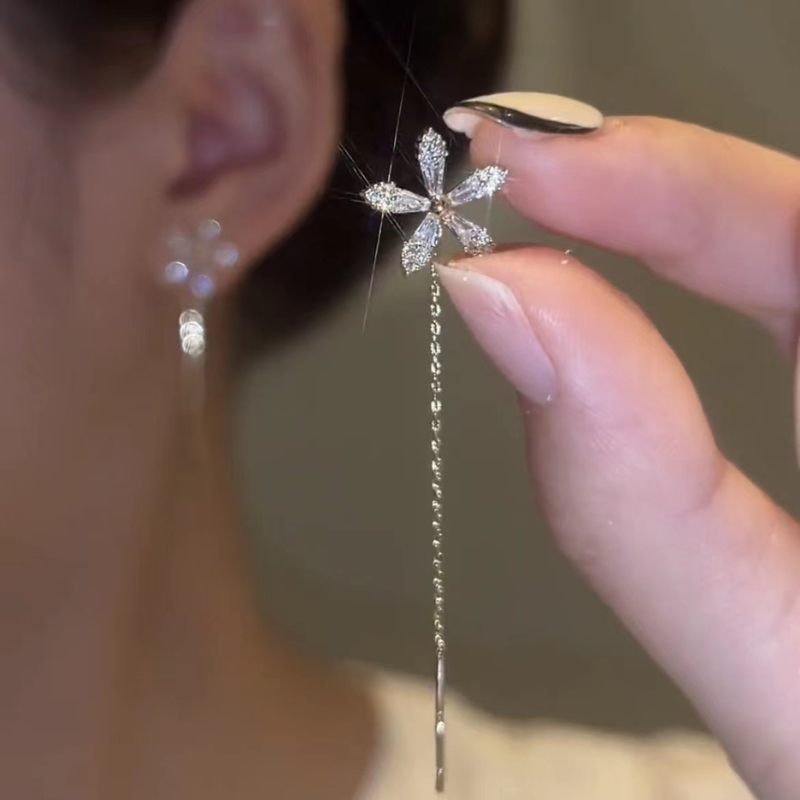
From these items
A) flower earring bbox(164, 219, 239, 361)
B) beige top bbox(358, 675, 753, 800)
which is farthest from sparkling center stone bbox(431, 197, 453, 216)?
beige top bbox(358, 675, 753, 800)

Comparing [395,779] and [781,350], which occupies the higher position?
[781,350]

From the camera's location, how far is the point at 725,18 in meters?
0.48

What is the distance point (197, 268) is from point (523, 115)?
0.58 feet

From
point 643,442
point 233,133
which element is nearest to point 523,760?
point 643,442

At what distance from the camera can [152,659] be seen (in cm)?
47

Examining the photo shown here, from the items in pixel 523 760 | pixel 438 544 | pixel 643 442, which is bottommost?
pixel 523 760

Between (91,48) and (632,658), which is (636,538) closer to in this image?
(632,658)

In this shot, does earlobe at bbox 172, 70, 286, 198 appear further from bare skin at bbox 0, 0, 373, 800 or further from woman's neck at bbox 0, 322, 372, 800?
woman's neck at bbox 0, 322, 372, 800

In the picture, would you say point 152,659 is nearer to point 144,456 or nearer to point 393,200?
point 144,456

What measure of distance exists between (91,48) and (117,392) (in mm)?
156

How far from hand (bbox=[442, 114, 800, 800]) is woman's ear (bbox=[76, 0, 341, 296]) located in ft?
0.33

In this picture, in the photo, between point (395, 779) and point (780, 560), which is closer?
point (780, 560)

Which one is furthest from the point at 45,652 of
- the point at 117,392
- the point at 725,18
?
the point at 725,18

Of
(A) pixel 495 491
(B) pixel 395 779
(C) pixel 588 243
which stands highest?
(C) pixel 588 243
